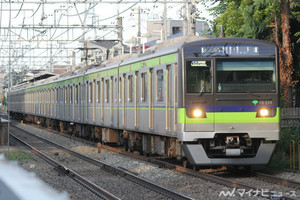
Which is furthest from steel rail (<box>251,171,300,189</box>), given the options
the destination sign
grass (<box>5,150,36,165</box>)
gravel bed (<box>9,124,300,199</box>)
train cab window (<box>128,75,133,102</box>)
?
grass (<box>5,150,36,165</box>)

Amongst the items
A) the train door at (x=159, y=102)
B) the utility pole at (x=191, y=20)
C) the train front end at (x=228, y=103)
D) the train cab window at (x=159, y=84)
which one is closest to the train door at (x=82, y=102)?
the utility pole at (x=191, y=20)

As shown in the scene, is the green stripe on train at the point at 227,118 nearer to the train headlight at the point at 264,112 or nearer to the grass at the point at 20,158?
the train headlight at the point at 264,112

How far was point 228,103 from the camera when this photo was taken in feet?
38.0

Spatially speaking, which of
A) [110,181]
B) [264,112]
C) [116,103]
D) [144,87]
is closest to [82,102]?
[116,103]

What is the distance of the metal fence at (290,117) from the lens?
19141 mm

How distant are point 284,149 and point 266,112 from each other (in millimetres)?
4331

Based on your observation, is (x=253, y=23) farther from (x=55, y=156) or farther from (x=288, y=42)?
(x=55, y=156)

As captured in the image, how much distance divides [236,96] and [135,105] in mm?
5016

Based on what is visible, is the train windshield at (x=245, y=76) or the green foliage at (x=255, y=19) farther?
the green foliage at (x=255, y=19)

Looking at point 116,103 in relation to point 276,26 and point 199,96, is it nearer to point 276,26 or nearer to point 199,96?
point 276,26

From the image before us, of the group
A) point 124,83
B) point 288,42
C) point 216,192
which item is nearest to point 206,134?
point 216,192

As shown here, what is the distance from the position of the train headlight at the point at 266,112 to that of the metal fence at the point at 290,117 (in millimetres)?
7528

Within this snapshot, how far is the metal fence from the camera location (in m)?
19.1

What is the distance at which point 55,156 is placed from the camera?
1817 cm
